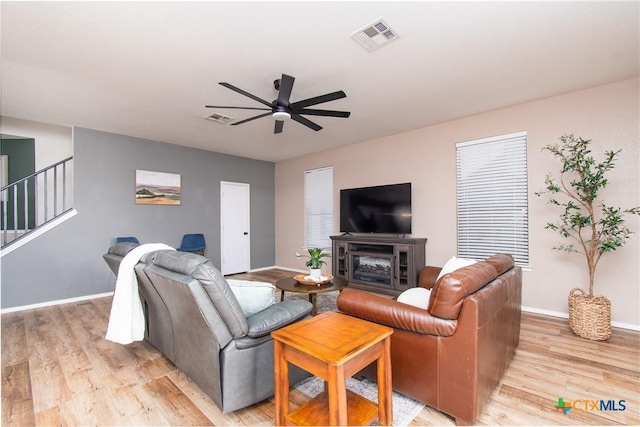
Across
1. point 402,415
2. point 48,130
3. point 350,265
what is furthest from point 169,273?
point 48,130

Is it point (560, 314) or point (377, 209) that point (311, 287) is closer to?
point (377, 209)

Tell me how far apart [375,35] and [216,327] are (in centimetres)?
240

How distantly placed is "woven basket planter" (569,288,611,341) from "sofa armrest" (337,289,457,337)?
2254 millimetres

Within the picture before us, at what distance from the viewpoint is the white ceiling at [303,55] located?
2006mm

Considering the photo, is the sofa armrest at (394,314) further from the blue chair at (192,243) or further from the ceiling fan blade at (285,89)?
the blue chair at (192,243)

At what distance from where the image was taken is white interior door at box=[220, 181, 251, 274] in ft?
19.9

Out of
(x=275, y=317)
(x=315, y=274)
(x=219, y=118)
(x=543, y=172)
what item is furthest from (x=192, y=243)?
(x=543, y=172)

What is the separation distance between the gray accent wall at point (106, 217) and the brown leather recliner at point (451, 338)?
444 cm

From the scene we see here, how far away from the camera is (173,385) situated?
205cm

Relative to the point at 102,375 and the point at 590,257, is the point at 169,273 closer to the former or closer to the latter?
the point at 102,375

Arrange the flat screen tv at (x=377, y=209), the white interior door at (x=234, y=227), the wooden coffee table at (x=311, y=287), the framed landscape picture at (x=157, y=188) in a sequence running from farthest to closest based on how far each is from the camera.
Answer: the white interior door at (x=234, y=227) → the framed landscape picture at (x=157, y=188) → the flat screen tv at (x=377, y=209) → the wooden coffee table at (x=311, y=287)

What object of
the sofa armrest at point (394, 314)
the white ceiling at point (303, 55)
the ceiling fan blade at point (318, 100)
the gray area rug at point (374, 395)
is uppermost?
the white ceiling at point (303, 55)

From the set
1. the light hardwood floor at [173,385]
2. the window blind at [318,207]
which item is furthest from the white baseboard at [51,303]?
the window blind at [318,207]

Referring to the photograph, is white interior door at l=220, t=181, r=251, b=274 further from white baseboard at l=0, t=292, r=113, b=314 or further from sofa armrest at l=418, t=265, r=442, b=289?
sofa armrest at l=418, t=265, r=442, b=289
